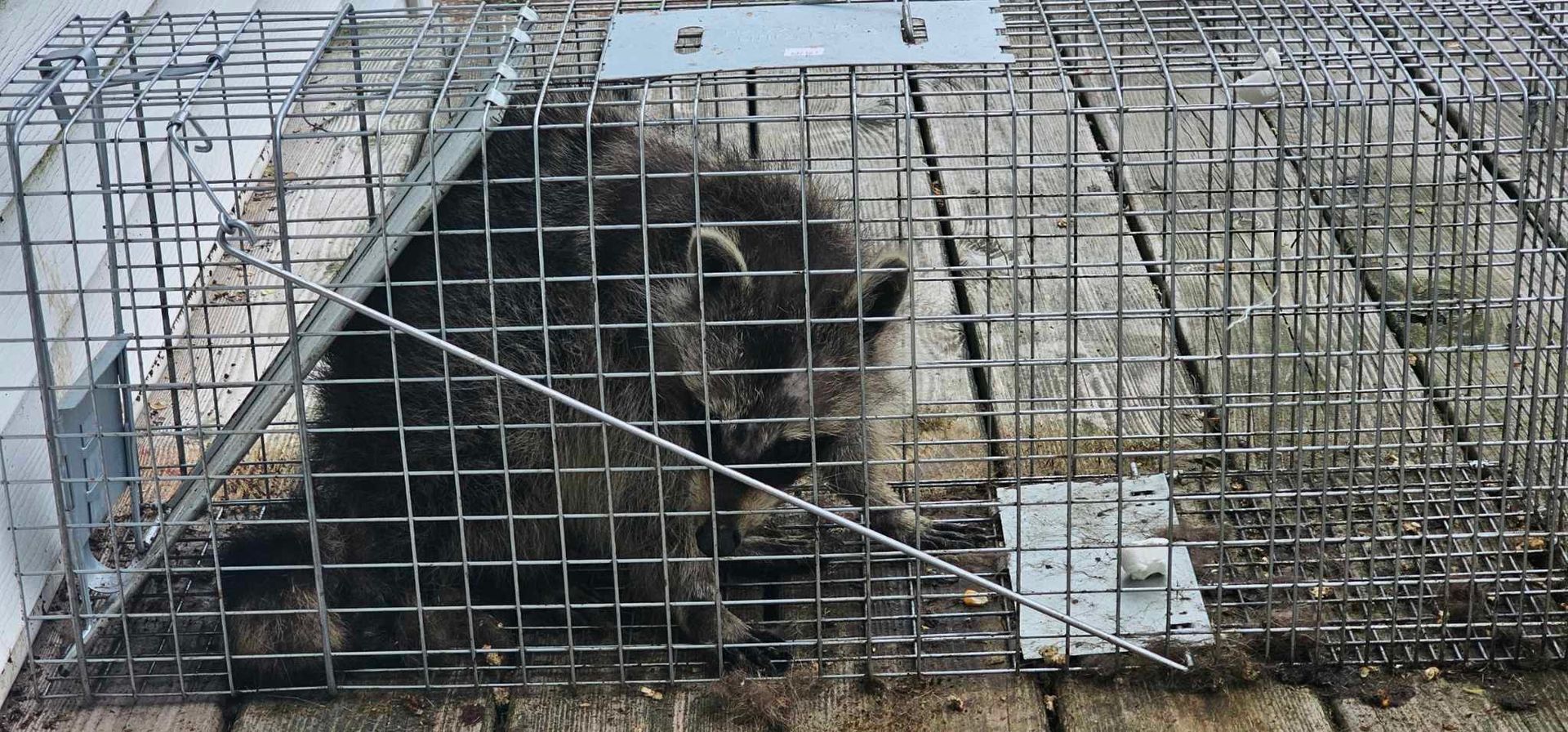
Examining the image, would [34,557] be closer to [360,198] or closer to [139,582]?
[139,582]

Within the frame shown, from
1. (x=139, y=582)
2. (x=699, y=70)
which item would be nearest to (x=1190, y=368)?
(x=699, y=70)

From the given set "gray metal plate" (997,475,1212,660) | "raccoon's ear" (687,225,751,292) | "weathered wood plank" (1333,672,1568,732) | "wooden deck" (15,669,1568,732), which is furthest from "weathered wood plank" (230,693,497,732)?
"weathered wood plank" (1333,672,1568,732)

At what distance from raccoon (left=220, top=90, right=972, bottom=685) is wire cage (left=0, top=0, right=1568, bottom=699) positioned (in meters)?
0.01

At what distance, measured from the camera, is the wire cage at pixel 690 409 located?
9.05ft

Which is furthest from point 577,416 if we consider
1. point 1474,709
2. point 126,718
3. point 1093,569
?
point 1474,709

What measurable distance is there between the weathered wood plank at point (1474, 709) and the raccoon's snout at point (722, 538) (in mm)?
1170

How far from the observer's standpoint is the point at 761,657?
3.11 meters

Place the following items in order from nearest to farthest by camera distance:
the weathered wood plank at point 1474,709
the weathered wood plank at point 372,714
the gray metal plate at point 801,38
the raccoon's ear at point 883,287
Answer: the gray metal plate at point 801,38, the weathered wood plank at point 1474,709, the weathered wood plank at point 372,714, the raccoon's ear at point 883,287

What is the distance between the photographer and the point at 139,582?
306cm

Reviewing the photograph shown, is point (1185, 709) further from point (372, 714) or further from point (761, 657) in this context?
point (372, 714)

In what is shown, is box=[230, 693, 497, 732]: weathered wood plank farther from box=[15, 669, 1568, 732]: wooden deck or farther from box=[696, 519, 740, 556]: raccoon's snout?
box=[696, 519, 740, 556]: raccoon's snout

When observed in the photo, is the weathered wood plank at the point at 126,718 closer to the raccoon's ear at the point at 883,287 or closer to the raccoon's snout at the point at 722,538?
the raccoon's snout at the point at 722,538

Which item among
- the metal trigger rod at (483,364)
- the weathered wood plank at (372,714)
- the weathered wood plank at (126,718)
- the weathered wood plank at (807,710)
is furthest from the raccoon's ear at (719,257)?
the weathered wood plank at (126,718)

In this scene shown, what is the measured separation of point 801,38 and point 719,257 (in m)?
0.48
